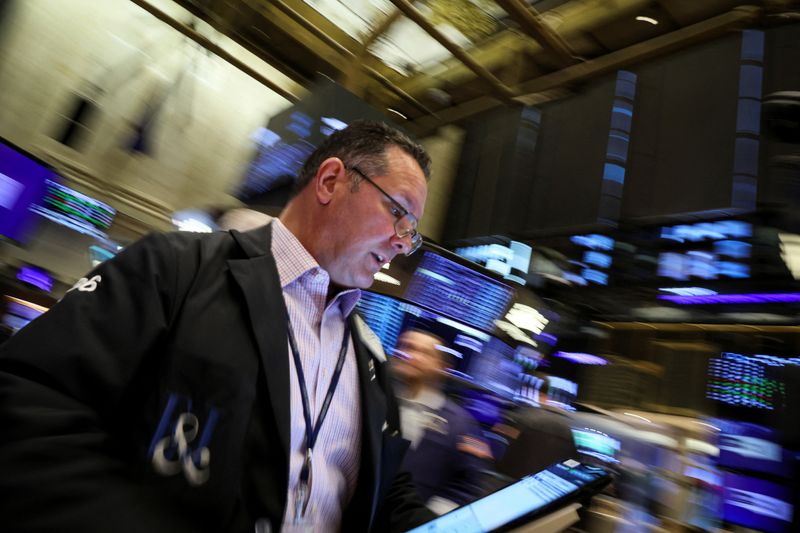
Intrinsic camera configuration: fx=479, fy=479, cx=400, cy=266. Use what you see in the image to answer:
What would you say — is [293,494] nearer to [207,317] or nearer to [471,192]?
[207,317]

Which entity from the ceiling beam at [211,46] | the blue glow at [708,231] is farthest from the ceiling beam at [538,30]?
the ceiling beam at [211,46]

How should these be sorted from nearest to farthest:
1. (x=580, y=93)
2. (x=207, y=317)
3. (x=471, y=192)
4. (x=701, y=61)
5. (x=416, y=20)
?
(x=207, y=317)
(x=416, y=20)
(x=701, y=61)
(x=580, y=93)
(x=471, y=192)

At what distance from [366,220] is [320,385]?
47 centimetres

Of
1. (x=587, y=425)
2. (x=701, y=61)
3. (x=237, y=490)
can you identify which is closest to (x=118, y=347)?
(x=237, y=490)

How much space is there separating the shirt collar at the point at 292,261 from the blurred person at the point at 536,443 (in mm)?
2731

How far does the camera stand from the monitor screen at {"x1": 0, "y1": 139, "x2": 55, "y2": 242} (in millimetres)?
3879

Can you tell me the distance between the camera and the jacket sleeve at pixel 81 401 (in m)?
0.63

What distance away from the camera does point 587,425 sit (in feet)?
11.2

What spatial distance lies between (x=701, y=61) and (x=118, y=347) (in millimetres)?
7141

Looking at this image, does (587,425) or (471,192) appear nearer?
(587,425)

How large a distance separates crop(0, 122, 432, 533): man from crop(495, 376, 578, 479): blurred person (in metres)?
2.46

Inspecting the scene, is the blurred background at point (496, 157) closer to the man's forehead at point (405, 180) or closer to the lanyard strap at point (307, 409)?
the man's forehead at point (405, 180)

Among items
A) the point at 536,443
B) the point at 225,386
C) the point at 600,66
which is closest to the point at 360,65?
the point at 600,66

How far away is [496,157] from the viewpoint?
753cm
